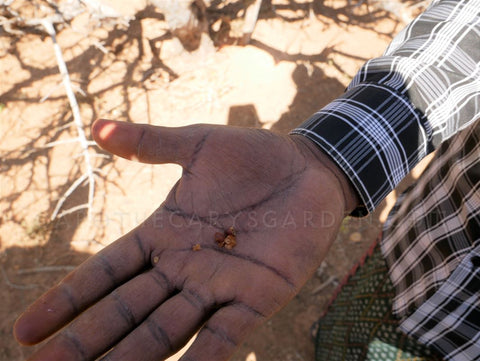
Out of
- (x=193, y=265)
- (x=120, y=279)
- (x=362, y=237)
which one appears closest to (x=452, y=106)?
(x=193, y=265)

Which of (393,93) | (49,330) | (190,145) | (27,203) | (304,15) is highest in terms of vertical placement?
(304,15)

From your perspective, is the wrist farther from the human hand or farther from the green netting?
the green netting

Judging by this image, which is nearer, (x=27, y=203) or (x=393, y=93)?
(x=393, y=93)

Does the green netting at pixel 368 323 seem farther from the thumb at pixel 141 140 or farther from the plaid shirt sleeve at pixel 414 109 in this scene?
the thumb at pixel 141 140

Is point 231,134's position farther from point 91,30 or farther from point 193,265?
point 91,30

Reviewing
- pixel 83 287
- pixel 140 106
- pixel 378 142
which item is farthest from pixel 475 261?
pixel 140 106

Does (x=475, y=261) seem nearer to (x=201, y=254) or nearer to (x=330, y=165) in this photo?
(x=330, y=165)

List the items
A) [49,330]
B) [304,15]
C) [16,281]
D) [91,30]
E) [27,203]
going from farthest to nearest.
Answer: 1. [304,15]
2. [91,30]
3. [27,203]
4. [16,281]
5. [49,330]
